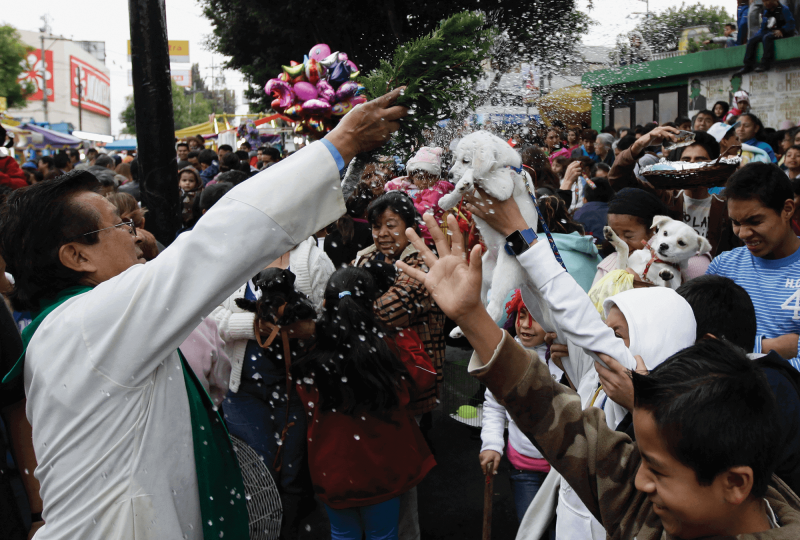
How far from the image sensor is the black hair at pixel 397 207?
3.77 metres

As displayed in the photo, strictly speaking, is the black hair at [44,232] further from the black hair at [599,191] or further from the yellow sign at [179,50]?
the yellow sign at [179,50]

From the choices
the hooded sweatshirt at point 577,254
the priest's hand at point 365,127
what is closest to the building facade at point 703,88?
the hooded sweatshirt at point 577,254

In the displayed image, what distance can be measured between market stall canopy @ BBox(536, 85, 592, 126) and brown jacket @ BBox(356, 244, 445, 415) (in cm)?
104

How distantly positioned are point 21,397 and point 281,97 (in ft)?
5.46

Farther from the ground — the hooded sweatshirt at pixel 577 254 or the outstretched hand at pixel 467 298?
the outstretched hand at pixel 467 298

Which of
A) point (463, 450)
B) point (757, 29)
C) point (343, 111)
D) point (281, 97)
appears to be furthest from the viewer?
point (757, 29)

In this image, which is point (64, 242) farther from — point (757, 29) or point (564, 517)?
point (757, 29)

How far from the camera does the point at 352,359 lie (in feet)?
9.45

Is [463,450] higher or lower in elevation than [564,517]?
lower

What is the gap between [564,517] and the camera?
7.16ft

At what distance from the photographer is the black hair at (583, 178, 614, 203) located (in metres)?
4.98

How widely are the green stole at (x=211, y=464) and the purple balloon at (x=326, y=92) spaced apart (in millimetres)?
1348

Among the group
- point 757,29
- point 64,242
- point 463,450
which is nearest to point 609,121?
point 757,29

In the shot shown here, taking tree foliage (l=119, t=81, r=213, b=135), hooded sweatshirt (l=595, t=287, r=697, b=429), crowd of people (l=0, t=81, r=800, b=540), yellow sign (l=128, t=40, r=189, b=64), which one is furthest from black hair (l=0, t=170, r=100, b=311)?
yellow sign (l=128, t=40, r=189, b=64)
